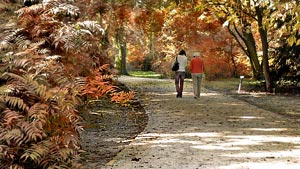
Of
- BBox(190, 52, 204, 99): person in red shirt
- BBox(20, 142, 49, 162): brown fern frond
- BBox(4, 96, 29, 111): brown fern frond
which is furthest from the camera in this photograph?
BBox(190, 52, 204, 99): person in red shirt

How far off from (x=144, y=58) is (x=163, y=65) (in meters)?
12.2

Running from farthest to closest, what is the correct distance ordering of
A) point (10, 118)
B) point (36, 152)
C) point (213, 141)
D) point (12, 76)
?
1. point (213, 141)
2. point (12, 76)
3. point (10, 118)
4. point (36, 152)

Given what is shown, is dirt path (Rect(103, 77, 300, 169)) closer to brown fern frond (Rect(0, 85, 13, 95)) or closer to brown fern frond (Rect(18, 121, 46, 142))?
brown fern frond (Rect(18, 121, 46, 142))

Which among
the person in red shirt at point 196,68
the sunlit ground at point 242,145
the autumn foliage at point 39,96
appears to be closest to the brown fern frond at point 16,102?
the autumn foliage at point 39,96

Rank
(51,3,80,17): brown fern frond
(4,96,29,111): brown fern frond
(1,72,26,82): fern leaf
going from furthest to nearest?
(51,3,80,17): brown fern frond → (1,72,26,82): fern leaf → (4,96,29,111): brown fern frond

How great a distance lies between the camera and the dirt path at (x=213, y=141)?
6.69m

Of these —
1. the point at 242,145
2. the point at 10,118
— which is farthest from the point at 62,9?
the point at 242,145

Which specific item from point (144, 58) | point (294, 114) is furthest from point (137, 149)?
point (144, 58)

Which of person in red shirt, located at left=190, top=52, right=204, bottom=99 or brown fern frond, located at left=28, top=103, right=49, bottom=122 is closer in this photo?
brown fern frond, located at left=28, top=103, right=49, bottom=122

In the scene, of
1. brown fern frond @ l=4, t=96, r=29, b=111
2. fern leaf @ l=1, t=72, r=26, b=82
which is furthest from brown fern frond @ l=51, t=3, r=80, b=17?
brown fern frond @ l=4, t=96, r=29, b=111

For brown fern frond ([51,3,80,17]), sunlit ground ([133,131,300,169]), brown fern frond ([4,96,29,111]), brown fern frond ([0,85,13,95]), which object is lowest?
sunlit ground ([133,131,300,169])

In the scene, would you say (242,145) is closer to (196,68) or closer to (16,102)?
(16,102)

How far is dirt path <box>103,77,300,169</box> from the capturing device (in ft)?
22.0

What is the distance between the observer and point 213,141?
8.35m
